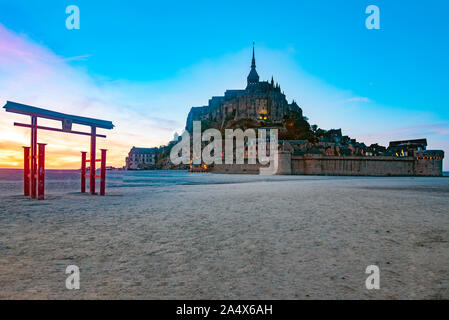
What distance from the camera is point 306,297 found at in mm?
2447

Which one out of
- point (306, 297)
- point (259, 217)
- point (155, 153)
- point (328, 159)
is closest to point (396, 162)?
point (328, 159)

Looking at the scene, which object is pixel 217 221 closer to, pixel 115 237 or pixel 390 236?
pixel 115 237

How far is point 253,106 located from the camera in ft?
350

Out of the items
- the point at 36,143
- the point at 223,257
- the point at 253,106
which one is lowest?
the point at 223,257

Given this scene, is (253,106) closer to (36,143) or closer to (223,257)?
(36,143)

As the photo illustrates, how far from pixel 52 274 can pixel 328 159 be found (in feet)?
199

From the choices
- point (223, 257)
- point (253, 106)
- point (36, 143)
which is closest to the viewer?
point (223, 257)

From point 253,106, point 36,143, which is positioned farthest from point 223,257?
point 253,106

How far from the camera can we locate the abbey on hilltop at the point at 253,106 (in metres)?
105

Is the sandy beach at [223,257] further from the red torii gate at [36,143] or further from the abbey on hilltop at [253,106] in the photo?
the abbey on hilltop at [253,106]

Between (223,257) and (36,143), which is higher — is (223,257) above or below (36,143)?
below

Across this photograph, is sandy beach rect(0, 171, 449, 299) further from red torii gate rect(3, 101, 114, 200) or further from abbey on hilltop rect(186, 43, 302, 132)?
abbey on hilltop rect(186, 43, 302, 132)

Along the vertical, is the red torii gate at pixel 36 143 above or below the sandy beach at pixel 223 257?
above

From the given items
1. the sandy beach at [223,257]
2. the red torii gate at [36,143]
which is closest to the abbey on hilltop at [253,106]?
the red torii gate at [36,143]
